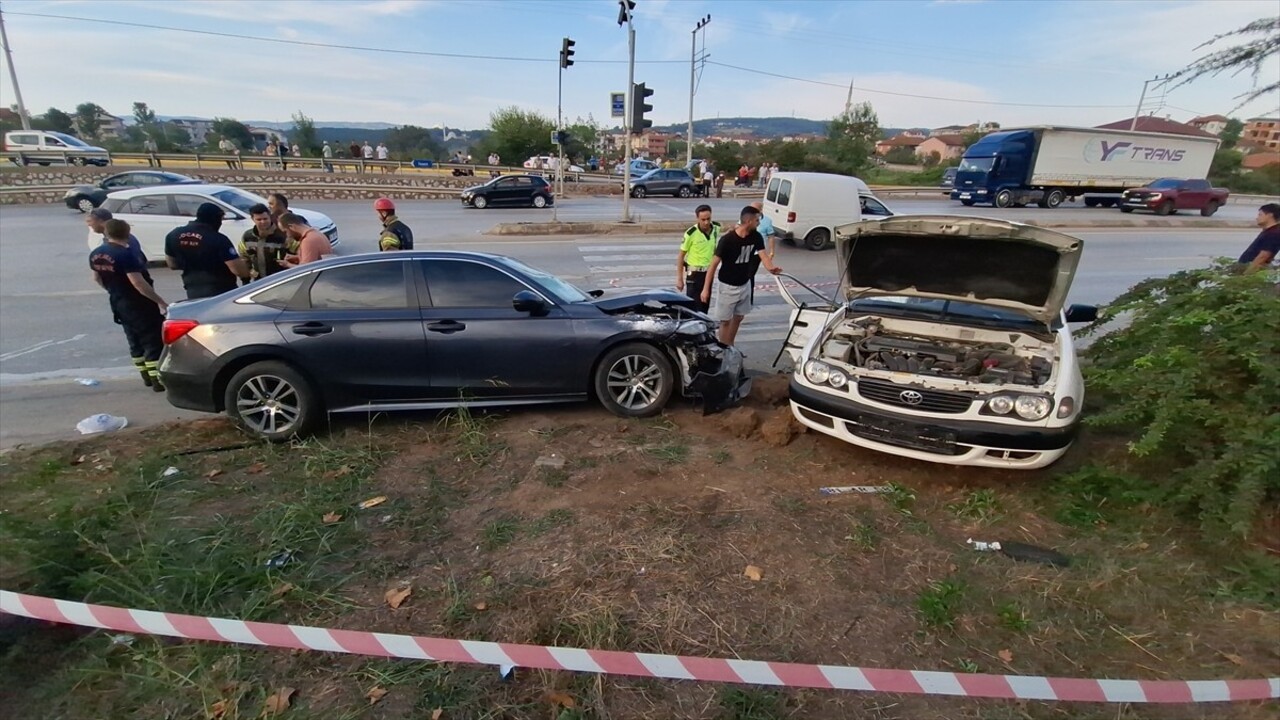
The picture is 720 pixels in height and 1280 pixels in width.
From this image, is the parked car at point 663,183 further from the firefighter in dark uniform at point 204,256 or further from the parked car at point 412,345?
the parked car at point 412,345

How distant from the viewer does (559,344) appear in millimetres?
4902

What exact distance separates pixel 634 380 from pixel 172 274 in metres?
10.5

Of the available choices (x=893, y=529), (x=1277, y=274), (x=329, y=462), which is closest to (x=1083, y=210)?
(x=1277, y=274)

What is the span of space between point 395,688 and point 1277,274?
235 inches

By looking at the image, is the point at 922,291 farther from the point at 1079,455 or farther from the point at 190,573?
the point at 190,573

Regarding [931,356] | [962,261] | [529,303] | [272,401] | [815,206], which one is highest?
[962,261]

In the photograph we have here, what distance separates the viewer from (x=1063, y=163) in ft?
85.9

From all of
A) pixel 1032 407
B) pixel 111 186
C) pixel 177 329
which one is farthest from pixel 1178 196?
pixel 111 186

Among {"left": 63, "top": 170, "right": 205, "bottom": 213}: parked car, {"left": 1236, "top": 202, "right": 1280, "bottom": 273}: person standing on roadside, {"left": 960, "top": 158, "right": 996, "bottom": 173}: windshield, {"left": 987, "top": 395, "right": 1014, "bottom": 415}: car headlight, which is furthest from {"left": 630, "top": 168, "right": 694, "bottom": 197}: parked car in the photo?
{"left": 987, "top": 395, "right": 1014, "bottom": 415}: car headlight

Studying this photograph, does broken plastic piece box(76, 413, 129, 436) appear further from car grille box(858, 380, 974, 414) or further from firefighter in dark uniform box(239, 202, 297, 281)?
car grille box(858, 380, 974, 414)

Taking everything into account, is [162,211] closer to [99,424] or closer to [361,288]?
[99,424]

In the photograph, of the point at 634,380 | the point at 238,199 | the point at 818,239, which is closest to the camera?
the point at 634,380

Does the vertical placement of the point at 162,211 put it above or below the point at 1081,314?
below

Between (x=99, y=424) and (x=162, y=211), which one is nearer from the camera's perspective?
(x=99, y=424)
